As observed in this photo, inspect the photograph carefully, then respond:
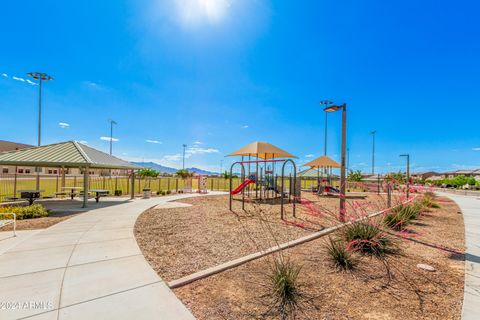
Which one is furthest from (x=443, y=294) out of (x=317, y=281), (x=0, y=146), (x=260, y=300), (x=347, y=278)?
(x=0, y=146)

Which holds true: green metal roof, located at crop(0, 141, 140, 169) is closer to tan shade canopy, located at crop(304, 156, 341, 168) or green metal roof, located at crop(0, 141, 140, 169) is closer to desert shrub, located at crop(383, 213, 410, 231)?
desert shrub, located at crop(383, 213, 410, 231)

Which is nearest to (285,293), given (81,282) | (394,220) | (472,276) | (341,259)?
(341,259)

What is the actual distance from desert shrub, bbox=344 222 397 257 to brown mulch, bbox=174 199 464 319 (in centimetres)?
25

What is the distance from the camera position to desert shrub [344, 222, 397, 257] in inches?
187

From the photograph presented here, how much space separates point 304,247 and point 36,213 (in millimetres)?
9316

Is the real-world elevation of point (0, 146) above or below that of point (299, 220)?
above

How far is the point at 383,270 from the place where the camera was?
397 centimetres

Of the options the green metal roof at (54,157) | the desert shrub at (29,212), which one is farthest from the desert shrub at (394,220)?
the green metal roof at (54,157)

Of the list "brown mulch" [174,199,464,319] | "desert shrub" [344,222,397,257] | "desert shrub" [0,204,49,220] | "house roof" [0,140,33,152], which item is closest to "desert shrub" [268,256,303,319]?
"brown mulch" [174,199,464,319]

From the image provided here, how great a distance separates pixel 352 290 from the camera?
3316 millimetres

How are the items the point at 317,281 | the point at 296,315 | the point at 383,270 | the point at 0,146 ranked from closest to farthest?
1. the point at 296,315
2. the point at 317,281
3. the point at 383,270
4. the point at 0,146

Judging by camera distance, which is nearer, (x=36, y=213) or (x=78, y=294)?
(x=78, y=294)

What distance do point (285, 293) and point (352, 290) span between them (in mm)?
1033

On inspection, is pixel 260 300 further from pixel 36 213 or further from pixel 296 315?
pixel 36 213
